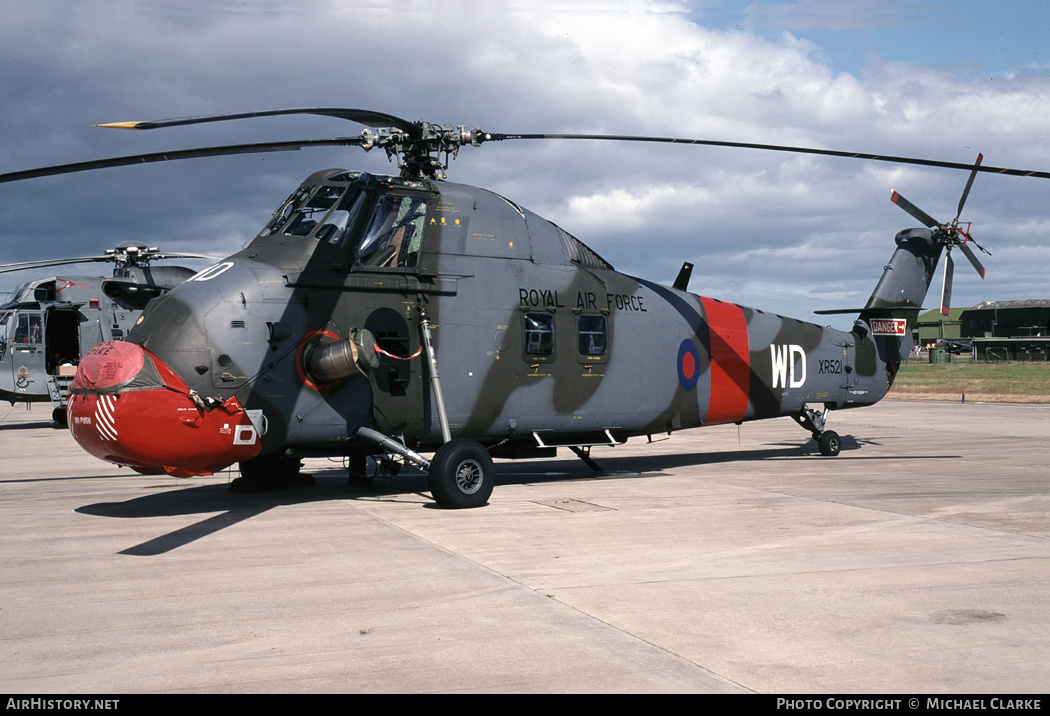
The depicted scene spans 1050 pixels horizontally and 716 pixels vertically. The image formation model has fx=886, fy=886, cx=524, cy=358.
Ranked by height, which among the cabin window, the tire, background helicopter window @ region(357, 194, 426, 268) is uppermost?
background helicopter window @ region(357, 194, 426, 268)

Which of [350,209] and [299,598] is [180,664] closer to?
[299,598]

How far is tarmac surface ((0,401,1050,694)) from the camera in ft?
16.1

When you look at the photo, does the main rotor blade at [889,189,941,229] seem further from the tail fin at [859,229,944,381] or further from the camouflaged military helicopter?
the camouflaged military helicopter

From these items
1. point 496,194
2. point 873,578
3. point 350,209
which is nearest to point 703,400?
point 496,194

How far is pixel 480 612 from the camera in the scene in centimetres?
617

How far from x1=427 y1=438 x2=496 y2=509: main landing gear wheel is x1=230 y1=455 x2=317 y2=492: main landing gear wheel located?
283 cm

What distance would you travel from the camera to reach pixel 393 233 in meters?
11.8

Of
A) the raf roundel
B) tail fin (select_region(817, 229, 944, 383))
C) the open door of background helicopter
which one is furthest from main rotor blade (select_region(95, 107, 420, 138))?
the open door of background helicopter

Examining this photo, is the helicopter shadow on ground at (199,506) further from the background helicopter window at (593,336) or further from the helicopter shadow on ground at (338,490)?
the background helicopter window at (593,336)

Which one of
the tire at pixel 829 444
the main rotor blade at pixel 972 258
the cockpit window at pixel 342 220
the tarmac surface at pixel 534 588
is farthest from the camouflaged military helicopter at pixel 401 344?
the main rotor blade at pixel 972 258

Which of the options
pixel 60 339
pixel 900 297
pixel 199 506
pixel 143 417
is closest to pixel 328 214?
pixel 143 417

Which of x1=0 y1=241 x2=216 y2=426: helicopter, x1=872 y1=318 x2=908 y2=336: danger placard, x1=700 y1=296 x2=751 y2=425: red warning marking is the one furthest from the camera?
x1=0 y1=241 x2=216 y2=426: helicopter

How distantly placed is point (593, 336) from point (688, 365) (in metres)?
2.20

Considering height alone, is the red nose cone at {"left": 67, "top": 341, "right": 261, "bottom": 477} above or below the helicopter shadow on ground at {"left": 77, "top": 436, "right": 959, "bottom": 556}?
Result: above
